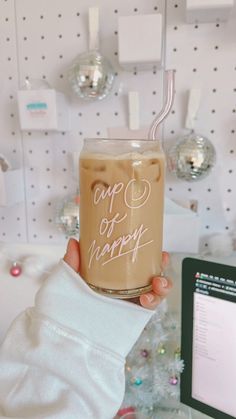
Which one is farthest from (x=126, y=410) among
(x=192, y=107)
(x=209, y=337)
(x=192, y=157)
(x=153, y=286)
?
(x=192, y=107)

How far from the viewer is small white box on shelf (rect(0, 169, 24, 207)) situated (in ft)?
2.37

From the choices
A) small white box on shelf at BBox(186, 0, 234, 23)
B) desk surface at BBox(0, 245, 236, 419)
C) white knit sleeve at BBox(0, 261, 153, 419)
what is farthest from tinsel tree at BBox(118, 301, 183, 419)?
small white box on shelf at BBox(186, 0, 234, 23)

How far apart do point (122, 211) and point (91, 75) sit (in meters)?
0.36

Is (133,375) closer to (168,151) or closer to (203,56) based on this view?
(168,151)

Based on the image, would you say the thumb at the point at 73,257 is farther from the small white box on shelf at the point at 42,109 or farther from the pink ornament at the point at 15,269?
the pink ornament at the point at 15,269

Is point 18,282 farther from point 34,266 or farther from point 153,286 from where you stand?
point 153,286

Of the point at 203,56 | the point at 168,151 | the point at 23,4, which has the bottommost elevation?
the point at 168,151

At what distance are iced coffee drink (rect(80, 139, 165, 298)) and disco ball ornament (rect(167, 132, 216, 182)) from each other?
0.23 metres

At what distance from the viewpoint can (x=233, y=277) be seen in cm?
48

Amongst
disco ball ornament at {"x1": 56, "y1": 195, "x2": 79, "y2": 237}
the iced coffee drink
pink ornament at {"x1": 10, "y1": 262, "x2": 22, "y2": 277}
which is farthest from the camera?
pink ornament at {"x1": 10, "y1": 262, "x2": 22, "y2": 277}

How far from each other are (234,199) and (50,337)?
44cm

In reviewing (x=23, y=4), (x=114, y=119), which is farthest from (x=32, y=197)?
(x=23, y=4)

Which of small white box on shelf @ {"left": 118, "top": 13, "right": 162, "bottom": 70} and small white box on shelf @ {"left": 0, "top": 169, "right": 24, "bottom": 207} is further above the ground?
small white box on shelf @ {"left": 118, "top": 13, "right": 162, "bottom": 70}

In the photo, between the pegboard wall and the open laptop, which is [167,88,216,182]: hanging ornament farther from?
the open laptop
